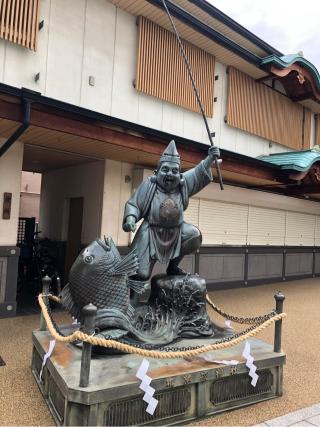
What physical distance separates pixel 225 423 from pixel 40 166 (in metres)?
8.54

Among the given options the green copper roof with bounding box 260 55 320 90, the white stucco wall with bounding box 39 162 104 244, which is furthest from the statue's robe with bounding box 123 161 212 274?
the green copper roof with bounding box 260 55 320 90

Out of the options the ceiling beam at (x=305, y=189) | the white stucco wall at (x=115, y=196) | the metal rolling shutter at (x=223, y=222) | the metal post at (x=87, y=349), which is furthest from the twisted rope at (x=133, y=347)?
the ceiling beam at (x=305, y=189)

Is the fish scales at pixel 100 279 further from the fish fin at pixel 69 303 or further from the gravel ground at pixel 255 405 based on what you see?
the gravel ground at pixel 255 405

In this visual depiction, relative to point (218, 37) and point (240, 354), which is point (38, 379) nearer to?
point (240, 354)

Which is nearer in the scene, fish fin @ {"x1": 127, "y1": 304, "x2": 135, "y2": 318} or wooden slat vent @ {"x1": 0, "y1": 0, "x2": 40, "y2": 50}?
fish fin @ {"x1": 127, "y1": 304, "x2": 135, "y2": 318}

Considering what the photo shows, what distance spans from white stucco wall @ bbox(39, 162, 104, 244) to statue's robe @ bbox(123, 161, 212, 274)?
3862 mm

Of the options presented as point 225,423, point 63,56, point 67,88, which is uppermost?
point 63,56

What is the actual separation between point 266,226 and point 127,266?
8762 millimetres

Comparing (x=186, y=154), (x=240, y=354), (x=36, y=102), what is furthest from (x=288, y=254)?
(x=36, y=102)

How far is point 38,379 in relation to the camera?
3.89 metres

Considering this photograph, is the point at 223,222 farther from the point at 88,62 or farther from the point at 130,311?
the point at 130,311

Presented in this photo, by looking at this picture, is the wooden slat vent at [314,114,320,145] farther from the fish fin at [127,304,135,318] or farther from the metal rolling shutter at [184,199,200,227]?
the fish fin at [127,304,135,318]

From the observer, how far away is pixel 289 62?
35.2 ft

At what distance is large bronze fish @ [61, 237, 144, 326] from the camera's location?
12.1ft
